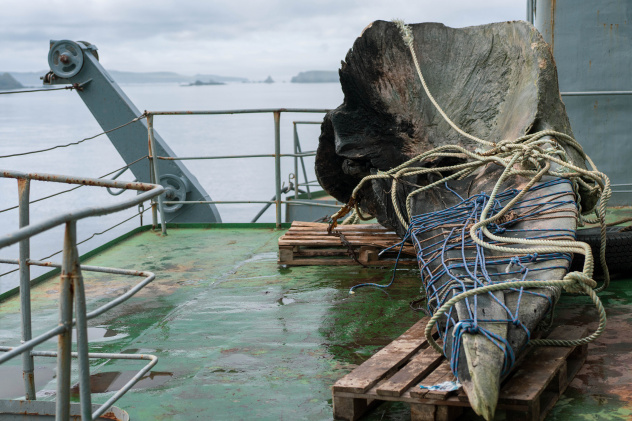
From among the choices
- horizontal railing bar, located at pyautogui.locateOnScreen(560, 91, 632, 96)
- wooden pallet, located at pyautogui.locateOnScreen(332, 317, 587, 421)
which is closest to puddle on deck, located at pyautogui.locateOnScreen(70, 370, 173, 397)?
wooden pallet, located at pyautogui.locateOnScreen(332, 317, 587, 421)

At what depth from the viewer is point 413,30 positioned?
675 centimetres

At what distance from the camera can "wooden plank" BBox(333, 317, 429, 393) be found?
3.72 meters

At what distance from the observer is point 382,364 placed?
157 inches

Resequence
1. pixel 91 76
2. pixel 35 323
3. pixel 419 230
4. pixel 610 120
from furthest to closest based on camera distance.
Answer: pixel 91 76, pixel 610 120, pixel 35 323, pixel 419 230

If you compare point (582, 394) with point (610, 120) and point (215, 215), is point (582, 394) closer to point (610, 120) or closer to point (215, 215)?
point (610, 120)

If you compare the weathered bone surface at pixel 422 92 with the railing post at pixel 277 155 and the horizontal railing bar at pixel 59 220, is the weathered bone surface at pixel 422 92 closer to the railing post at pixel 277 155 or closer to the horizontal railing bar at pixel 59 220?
the railing post at pixel 277 155

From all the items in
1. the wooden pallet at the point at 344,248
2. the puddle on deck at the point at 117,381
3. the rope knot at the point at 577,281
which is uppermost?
the rope knot at the point at 577,281

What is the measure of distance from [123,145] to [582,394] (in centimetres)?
1217

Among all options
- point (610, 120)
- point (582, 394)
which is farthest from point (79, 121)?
point (582, 394)

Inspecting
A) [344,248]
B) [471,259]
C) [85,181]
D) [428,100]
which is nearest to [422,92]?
[428,100]

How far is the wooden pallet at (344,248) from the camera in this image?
23.4 feet

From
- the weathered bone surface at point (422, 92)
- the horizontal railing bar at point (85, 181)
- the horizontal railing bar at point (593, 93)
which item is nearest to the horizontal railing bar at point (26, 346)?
the horizontal railing bar at point (85, 181)

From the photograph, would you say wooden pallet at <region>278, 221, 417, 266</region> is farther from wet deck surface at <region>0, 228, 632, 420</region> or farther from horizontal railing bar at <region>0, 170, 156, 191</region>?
horizontal railing bar at <region>0, 170, 156, 191</region>

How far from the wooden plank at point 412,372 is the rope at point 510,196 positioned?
0.33 ft
